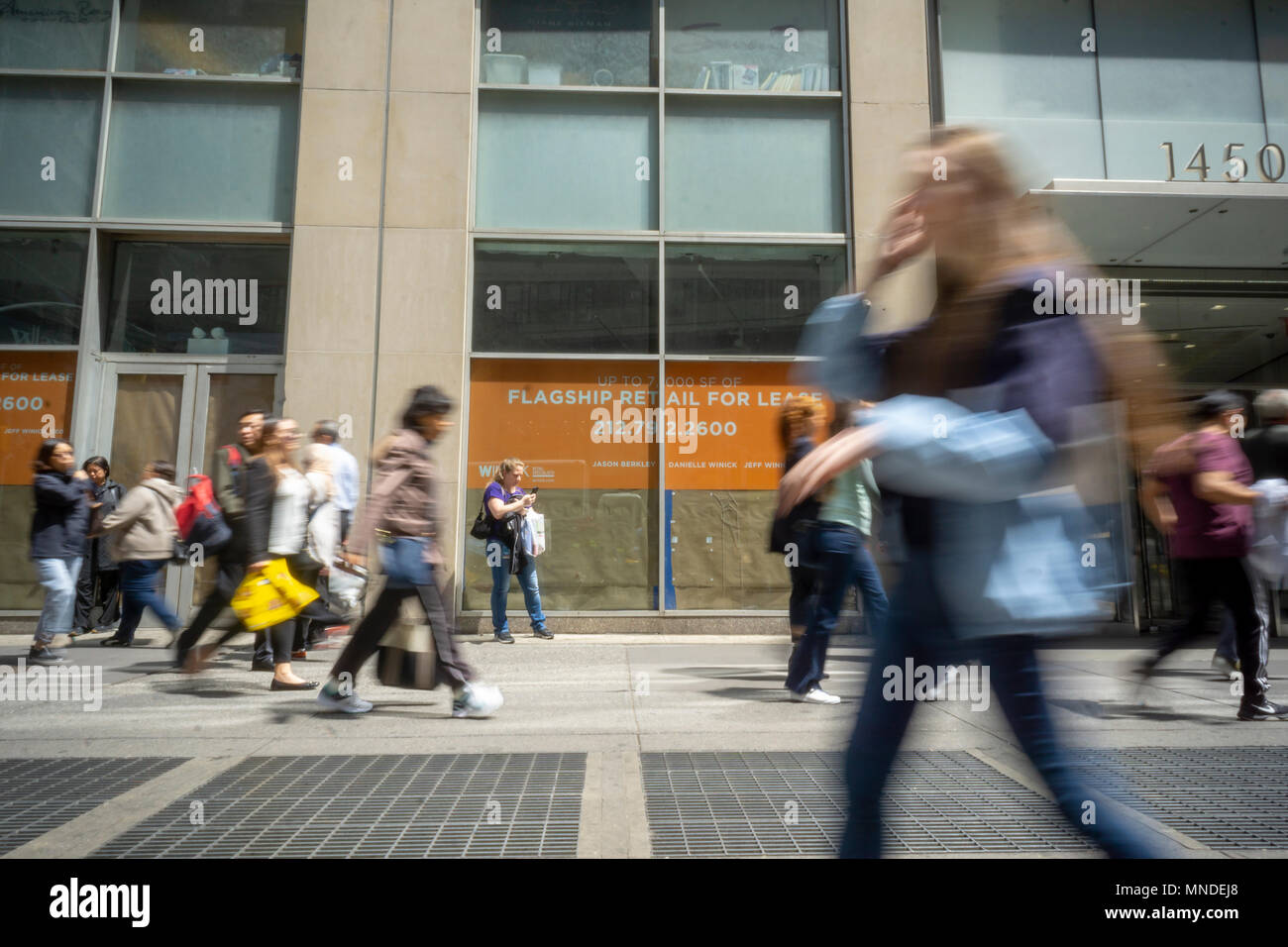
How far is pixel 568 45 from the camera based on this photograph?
1030 centimetres

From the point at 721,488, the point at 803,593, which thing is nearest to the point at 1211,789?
the point at 803,593

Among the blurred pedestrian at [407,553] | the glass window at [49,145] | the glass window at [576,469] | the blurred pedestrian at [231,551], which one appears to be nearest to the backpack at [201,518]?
the blurred pedestrian at [231,551]

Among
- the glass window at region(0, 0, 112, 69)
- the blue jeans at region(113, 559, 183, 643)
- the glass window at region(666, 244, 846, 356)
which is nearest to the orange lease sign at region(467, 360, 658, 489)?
the glass window at region(666, 244, 846, 356)

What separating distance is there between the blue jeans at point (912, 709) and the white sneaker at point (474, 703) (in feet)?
12.3

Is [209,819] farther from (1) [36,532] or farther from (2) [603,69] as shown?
(2) [603,69]

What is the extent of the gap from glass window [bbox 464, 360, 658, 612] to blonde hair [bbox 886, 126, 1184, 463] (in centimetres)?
776

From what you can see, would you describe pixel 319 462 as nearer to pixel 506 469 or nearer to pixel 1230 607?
pixel 506 469

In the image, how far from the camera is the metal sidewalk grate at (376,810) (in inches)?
119

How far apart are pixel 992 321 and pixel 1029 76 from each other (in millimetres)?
10071

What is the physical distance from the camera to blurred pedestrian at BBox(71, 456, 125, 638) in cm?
885

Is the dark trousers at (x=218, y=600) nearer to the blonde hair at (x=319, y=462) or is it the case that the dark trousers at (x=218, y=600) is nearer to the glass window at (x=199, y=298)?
the blonde hair at (x=319, y=462)
